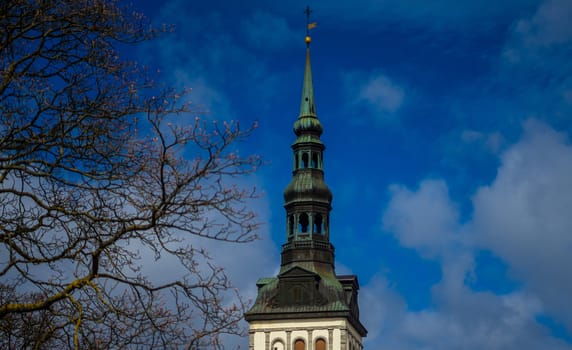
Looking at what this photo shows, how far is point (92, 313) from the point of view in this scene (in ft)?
51.8

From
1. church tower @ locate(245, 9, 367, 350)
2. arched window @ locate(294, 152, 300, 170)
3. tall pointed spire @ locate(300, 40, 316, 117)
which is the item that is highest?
tall pointed spire @ locate(300, 40, 316, 117)

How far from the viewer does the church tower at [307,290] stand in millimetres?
74938

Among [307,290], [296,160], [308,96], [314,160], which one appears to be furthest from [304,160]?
[307,290]

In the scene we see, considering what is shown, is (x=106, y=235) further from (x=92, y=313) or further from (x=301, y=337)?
(x=301, y=337)

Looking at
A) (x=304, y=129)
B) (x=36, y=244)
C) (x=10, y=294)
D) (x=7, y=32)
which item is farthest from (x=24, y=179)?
(x=304, y=129)

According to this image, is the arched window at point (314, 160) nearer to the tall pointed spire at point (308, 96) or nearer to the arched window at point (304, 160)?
the arched window at point (304, 160)

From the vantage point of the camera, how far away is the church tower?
7494 centimetres

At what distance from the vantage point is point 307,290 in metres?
75.6

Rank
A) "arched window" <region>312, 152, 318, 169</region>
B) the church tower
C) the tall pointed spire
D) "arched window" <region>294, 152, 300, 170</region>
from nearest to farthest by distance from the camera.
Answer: the church tower < "arched window" <region>294, 152, 300, 170</region> < "arched window" <region>312, 152, 318, 169</region> < the tall pointed spire

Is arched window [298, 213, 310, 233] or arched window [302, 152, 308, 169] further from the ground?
arched window [302, 152, 308, 169]

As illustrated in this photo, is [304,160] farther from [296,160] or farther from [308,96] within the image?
[308,96]

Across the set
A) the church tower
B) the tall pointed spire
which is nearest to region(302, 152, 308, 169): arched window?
the church tower

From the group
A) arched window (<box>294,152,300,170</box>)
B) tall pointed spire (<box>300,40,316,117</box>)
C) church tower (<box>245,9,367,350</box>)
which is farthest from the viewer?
tall pointed spire (<box>300,40,316,117</box>)

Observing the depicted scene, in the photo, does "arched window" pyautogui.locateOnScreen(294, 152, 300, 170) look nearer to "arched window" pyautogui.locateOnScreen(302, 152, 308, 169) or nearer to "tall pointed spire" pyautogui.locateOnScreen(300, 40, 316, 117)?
"arched window" pyautogui.locateOnScreen(302, 152, 308, 169)
